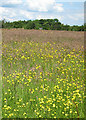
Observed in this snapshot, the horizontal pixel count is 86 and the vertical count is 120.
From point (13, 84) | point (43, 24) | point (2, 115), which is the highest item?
point (43, 24)

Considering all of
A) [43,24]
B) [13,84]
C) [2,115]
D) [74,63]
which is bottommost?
[2,115]

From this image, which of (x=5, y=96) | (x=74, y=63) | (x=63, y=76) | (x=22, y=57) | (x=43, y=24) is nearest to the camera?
(x=5, y=96)

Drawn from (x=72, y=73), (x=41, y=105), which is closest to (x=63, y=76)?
(x=72, y=73)

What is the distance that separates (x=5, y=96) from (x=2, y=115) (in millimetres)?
814

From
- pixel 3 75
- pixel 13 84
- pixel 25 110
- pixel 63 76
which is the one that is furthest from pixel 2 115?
pixel 63 76

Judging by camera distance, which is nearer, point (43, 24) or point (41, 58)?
point (41, 58)

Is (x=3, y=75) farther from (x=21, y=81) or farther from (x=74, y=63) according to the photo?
(x=74, y=63)

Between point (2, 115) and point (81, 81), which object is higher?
point (81, 81)

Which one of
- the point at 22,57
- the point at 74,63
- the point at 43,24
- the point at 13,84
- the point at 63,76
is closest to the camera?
the point at 13,84

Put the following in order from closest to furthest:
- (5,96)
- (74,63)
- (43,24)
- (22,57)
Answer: (5,96) < (74,63) < (22,57) < (43,24)

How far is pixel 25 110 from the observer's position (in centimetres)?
410

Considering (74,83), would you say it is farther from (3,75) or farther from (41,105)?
(3,75)

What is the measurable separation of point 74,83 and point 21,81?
179 centimetres

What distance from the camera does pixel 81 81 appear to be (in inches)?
224
